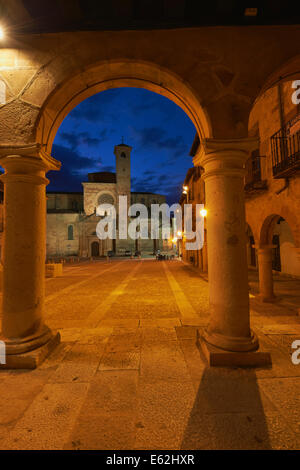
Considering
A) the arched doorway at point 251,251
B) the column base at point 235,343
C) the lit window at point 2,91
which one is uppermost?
the lit window at point 2,91

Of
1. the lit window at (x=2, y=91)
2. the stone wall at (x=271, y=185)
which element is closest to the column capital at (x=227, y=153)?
the lit window at (x=2, y=91)

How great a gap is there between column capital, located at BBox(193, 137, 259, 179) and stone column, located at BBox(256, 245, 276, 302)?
4.84m

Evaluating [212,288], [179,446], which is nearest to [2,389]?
[179,446]

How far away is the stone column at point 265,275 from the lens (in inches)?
263

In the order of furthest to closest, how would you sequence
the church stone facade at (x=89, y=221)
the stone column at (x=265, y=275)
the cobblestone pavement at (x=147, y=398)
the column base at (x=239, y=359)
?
1. the church stone facade at (x=89, y=221)
2. the stone column at (x=265, y=275)
3. the column base at (x=239, y=359)
4. the cobblestone pavement at (x=147, y=398)

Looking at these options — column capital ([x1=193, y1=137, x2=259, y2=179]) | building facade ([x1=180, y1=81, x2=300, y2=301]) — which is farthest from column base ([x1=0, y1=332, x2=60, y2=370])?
building facade ([x1=180, y1=81, x2=300, y2=301])

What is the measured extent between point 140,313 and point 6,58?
558 centimetres

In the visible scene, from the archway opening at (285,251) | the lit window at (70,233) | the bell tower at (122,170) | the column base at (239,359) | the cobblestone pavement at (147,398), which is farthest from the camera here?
the bell tower at (122,170)

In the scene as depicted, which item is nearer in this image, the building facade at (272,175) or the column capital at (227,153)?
the column capital at (227,153)

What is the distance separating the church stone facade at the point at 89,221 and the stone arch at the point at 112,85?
28851 mm

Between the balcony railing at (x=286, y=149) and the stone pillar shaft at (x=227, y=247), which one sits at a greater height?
the balcony railing at (x=286, y=149)

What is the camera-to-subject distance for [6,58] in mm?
3160

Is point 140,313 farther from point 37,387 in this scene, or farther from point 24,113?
point 24,113

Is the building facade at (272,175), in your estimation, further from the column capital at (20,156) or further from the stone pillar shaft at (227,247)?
the column capital at (20,156)
